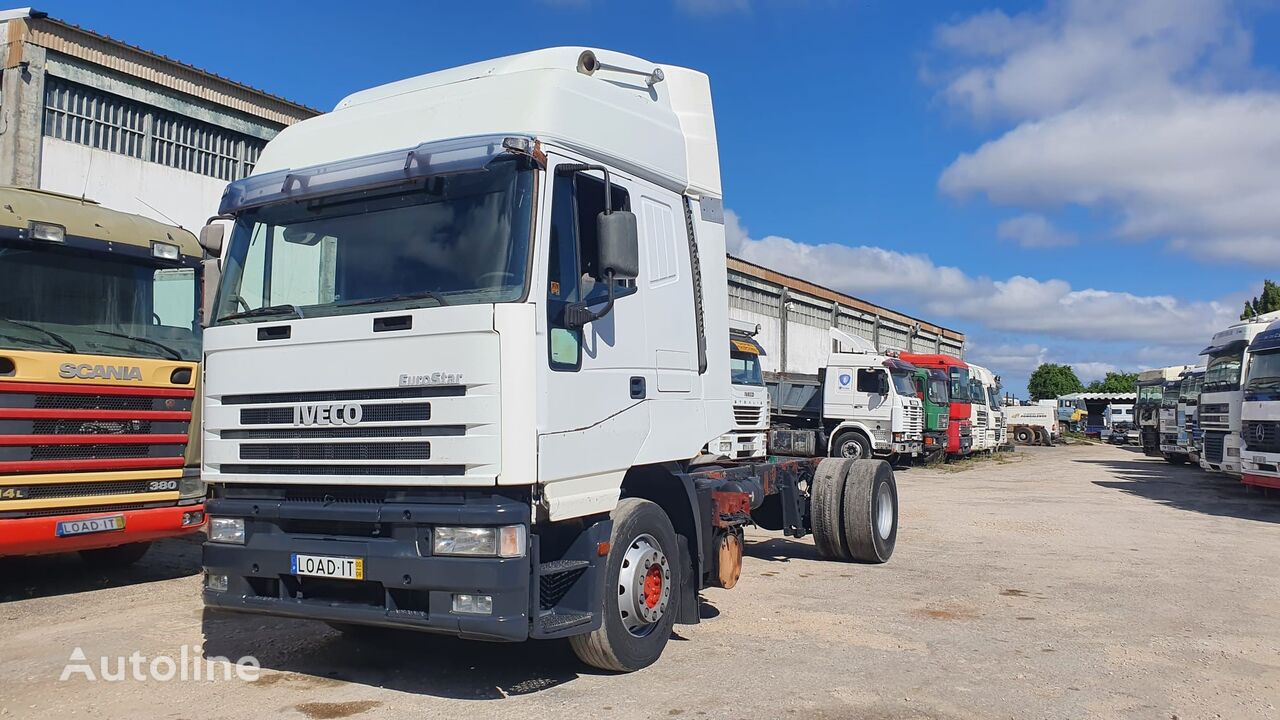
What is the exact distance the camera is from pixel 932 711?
5.34m

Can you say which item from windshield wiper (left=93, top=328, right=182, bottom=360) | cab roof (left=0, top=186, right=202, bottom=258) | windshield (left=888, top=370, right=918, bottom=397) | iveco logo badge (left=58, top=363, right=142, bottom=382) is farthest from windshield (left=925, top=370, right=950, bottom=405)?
iveco logo badge (left=58, top=363, right=142, bottom=382)

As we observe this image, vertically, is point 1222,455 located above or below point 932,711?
above

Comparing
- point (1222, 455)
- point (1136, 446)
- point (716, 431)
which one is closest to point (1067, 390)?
point (1136, 446)

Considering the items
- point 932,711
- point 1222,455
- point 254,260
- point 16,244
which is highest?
point 16,244

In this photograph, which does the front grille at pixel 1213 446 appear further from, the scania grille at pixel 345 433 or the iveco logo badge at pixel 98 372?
the iveco logo badge at pixel 98 372

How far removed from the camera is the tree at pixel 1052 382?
91625 millimetres

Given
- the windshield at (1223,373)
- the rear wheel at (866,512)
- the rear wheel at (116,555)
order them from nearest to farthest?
1. the rear wheel at (116,555)
2. the rear wheel at (866,512)
3. the windshield at (1223,373)

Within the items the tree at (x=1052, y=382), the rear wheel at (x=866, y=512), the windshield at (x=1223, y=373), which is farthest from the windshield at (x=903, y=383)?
the tree at (x=1052, y=382)

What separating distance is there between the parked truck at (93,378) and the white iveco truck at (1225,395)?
16066 millimetres

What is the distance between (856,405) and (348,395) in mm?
19220

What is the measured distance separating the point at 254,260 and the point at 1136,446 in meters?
45.8

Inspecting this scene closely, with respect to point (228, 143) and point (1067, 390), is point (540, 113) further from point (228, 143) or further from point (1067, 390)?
Result: point (1067, 390)

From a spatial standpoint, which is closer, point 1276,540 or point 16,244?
point 16,244

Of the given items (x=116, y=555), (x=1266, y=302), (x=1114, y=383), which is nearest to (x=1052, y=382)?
(x=1114, y=383)
